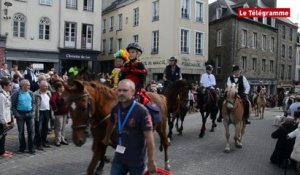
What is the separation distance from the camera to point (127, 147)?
4.55 m

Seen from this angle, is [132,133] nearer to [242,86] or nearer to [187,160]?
[187,160]

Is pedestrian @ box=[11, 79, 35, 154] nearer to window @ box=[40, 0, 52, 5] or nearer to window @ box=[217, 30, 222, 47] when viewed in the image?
window @ box=[40, 0, 52, 5]

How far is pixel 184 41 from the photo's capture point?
114 ft

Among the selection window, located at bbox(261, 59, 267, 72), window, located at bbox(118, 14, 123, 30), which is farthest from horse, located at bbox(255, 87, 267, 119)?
window, located at bbox(261, 59, 267, 72)

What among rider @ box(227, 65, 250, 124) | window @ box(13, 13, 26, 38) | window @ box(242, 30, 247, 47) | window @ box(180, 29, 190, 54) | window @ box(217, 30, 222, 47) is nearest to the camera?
rider @ box(227, 65, 250, 124)

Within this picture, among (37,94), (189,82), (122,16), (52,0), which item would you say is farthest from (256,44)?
(37,94)

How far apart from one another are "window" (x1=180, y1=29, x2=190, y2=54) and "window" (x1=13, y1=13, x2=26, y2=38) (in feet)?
46.0

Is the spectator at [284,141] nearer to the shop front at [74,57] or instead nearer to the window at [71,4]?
the shop front at [74,57]

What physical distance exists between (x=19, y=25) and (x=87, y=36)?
6393 millimetres

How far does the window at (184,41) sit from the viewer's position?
34.4m

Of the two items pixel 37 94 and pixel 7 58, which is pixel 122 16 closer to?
pixel 7 58

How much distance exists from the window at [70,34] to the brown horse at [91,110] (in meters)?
26.8

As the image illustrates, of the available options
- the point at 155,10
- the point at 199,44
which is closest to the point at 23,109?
the point at 155,10

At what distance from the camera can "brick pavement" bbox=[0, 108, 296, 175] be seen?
816cm
